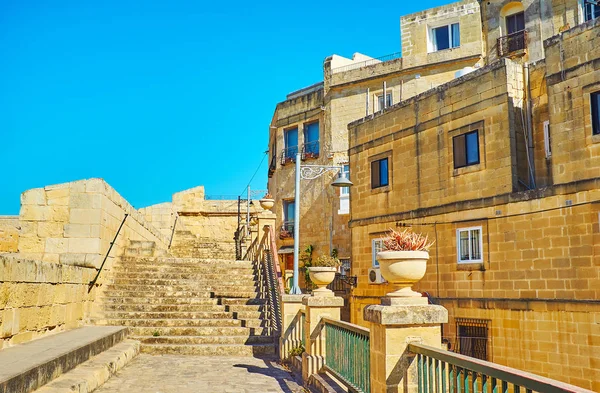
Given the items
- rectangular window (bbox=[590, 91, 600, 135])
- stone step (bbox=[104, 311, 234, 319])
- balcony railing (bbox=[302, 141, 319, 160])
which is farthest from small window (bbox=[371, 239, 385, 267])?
balcony railing (bbox=[302, 141, 319, 160])

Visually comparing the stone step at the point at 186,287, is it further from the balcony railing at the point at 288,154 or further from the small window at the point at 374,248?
the balcony railing at the point at 288,154

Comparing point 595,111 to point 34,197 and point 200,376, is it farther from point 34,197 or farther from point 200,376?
point 34,197

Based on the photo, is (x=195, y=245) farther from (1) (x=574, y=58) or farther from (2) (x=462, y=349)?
(1) (x=574, y=58)

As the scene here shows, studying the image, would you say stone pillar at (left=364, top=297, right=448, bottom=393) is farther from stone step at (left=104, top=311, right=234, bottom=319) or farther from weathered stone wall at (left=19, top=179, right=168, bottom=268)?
weathered stone wall at (left=19, top=179, right=168, bottom=268)

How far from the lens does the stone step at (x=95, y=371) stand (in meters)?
6.63

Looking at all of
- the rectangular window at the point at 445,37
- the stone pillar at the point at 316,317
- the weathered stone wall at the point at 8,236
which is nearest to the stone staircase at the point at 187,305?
the stone pillar at the point at 316,317

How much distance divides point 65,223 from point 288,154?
18372 mm

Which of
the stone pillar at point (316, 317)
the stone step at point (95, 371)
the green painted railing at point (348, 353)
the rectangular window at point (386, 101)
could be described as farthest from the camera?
the rectangular window at point (386, 101)

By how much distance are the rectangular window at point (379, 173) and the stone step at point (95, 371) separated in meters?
10.7

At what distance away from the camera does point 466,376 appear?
13.8ft

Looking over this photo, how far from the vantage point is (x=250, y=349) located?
1145cm

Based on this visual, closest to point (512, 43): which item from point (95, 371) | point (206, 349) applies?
point (206, 349)

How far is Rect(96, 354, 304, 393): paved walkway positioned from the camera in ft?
26.5

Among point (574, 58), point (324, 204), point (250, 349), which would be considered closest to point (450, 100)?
point (574, 58)
